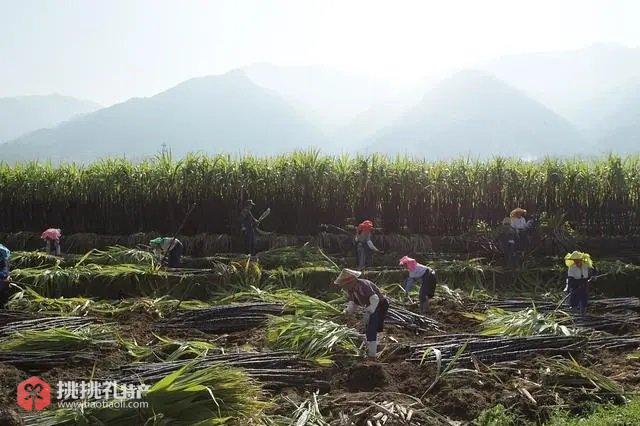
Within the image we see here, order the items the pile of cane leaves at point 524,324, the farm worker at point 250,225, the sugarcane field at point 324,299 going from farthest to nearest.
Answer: the farm worker at point 250,225, the pile of cane leaves at point 524,324, the sugarcane field at point 324,299

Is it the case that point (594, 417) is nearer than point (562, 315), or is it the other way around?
point (594, 417)

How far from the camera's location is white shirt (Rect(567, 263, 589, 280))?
26.3 feet

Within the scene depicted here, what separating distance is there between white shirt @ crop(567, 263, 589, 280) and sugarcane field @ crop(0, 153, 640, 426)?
0.02m

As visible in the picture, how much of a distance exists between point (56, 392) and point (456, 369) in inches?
146

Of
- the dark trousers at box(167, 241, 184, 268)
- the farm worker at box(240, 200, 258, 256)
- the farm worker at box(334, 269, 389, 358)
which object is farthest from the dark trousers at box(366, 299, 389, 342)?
the farm worker at box(240, 200, 258, 256)

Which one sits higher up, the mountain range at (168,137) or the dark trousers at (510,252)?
the mountain range at (168,137)

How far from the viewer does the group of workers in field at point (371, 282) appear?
6164 millimetres

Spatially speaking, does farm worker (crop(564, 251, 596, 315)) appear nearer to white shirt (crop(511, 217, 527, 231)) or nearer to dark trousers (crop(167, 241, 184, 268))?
white shirt (crop(511, 217, 527, 231))

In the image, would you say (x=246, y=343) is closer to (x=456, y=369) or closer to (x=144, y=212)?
(x=456, y=369)

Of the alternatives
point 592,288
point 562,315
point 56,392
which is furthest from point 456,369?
point 592,288

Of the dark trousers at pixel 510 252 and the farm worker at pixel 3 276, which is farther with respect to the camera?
the dark trousers at pixel 510 252

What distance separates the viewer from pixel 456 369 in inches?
219

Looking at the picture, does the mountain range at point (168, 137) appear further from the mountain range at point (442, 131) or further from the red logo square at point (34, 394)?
the red logo square at point (34, 394)

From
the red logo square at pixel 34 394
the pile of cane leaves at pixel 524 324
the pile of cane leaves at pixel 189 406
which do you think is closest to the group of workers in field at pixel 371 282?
the pile of cane leaves at pixel 524 324
